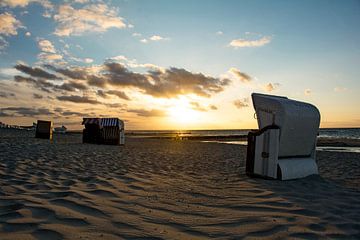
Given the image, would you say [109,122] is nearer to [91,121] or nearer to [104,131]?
[104,131]

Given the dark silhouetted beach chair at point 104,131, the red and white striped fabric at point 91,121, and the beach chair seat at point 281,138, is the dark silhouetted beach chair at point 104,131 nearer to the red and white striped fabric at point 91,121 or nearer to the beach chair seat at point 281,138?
the red and white striped fabric at point 91,121

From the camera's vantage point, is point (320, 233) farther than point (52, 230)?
Yes

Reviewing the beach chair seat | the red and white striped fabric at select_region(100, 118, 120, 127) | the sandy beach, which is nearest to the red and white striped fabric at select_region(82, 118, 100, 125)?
the red and white striped fabric at select_region(100, 118, 120, 127)

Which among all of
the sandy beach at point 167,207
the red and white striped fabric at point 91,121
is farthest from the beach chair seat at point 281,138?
the red and white striped fabric at point 91,121

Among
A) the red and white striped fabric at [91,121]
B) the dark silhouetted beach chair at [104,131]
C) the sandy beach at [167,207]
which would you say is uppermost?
the red and white striped fabric at [91,121]

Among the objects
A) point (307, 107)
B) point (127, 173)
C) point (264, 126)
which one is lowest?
point (127, 173)

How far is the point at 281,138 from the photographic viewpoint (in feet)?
21.7

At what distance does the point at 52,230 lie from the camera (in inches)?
113

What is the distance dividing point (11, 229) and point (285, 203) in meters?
3.73

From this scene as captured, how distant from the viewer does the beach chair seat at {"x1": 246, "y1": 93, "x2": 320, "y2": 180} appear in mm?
6559

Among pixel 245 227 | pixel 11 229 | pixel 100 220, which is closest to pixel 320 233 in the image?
pixel 245 227

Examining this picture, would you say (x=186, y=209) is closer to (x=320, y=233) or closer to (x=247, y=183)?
(x=320, y=233)

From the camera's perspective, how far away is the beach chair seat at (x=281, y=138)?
6.56m

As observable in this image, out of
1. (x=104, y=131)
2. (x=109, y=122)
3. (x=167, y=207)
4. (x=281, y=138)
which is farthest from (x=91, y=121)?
(x=167, y=207)
